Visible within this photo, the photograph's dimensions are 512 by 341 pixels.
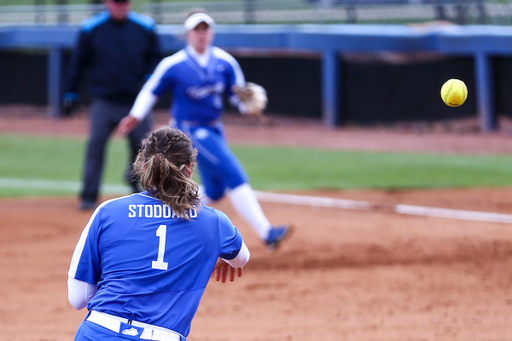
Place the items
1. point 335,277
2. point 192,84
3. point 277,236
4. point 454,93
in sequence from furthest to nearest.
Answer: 1. point 192,84
2. point 277,236
3. point 335,277
4. point 454,93

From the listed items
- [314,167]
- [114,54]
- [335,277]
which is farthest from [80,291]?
[314,167]

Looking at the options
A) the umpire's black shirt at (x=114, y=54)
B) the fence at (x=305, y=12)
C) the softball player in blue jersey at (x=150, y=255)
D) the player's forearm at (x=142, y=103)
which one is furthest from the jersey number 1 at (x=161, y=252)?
the fence at (x=305, y=12)

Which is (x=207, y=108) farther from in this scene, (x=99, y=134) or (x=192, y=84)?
(x=99, y=134)

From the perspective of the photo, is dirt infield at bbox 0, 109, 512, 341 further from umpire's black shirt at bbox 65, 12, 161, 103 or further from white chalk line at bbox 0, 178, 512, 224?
umpire's black shirt at bbox 65, 12, 161, 103

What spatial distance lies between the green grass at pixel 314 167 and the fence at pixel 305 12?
482 cm

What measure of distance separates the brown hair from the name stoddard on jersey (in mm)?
25

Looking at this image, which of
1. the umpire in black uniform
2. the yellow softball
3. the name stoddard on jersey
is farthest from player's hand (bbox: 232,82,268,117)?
the name stoddard on jersey

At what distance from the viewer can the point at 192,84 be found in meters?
6.32

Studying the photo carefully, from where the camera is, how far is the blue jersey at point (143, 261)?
2.71m

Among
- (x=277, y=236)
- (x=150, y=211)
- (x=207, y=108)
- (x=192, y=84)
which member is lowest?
(x=277, y=236)

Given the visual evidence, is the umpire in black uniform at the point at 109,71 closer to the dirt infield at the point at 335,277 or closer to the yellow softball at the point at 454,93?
the dirt infield at the point at 335,277

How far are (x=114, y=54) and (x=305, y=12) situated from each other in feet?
36.3

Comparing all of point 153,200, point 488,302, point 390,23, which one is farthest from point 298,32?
point 153,200

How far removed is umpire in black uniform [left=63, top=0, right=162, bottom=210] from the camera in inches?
321
